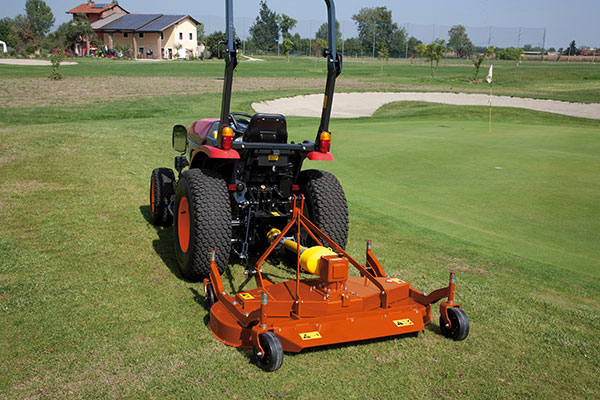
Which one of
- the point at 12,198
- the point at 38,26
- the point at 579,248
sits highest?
the point at 38,26

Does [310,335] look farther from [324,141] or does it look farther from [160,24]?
[160,24]

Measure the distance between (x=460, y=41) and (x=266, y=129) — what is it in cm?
11592

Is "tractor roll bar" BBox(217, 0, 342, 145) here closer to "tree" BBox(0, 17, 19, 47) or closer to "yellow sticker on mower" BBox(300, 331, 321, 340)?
"yellow sticker on mower" BBox(300, 331, 321, 340)

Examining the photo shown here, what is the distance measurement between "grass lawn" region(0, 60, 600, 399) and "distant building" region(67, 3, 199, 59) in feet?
219

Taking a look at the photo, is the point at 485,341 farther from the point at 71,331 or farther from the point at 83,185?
the point at 83,185

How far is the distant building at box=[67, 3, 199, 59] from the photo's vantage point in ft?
242

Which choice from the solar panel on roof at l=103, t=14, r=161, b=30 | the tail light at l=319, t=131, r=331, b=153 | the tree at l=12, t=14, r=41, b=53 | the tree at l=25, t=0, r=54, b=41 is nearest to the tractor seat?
the tail light at l=319, t=131, r=331, b=153

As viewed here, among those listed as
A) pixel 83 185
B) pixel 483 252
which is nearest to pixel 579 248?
pixel 483 252

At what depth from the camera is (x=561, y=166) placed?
1059 centimetres

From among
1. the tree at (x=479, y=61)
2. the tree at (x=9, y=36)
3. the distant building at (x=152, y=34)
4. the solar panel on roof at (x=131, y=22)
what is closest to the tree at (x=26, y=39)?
the tree at (x=9, y=36)

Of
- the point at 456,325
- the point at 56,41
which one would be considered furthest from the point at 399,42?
the point at 456,325

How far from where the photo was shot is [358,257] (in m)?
5.97

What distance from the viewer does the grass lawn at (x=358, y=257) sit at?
11.5ft

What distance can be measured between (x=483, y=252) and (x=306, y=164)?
5114 millimetres
